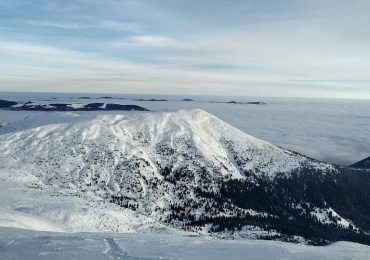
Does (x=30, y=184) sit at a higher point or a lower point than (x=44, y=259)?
lower

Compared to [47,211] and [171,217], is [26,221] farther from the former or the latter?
[171,217]

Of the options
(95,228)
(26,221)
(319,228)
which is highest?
(26,221)

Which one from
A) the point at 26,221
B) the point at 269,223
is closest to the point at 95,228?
the point at 26,221

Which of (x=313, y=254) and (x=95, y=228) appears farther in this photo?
(x=95, y=228)

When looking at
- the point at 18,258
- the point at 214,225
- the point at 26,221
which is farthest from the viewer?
the point at 214,225

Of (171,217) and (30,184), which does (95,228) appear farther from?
(30,184)

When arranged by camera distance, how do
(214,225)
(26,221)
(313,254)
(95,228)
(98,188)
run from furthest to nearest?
(98,188), (214,225), (95,228), (26,221), (313,254)

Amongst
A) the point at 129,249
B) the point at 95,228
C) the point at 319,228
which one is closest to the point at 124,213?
the point at 95,228

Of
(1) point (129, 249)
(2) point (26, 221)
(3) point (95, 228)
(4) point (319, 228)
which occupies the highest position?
(1) point (129, 249)

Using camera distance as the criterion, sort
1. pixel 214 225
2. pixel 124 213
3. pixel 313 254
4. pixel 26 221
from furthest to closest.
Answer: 1. pixel 214 225
2. pixel 124 213
3. pixel 26 221
4. pixel 313 254
